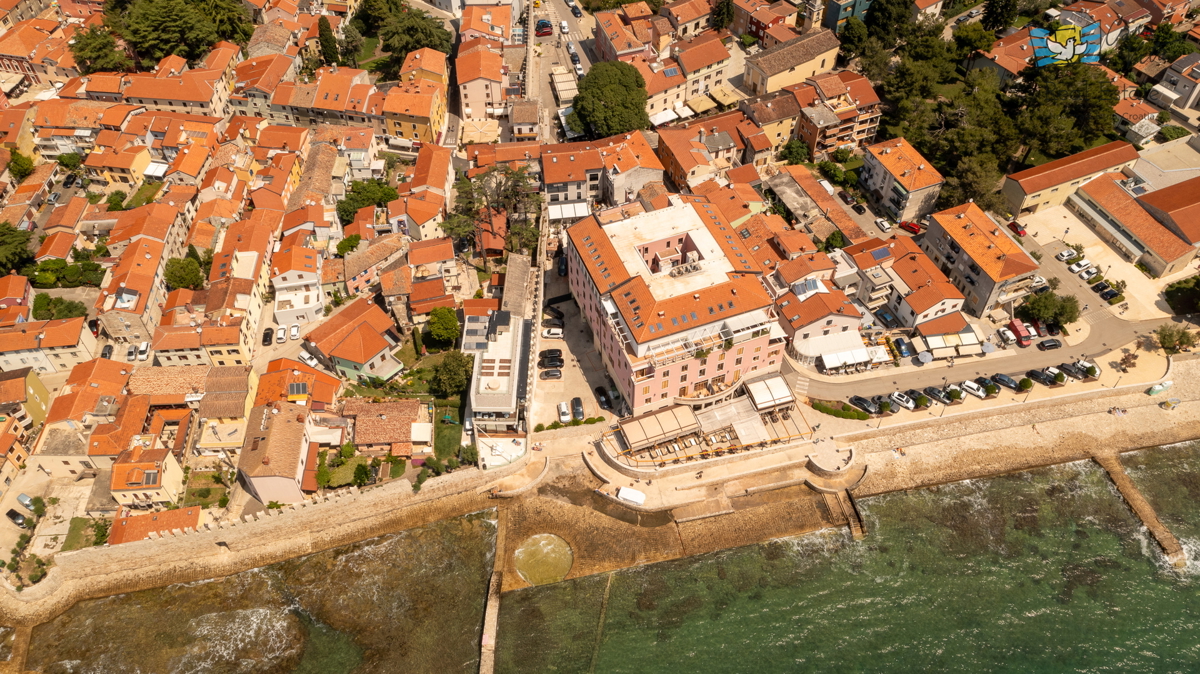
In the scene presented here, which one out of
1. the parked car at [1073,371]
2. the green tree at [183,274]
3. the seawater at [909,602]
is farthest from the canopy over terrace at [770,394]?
the green tree at [183,274]

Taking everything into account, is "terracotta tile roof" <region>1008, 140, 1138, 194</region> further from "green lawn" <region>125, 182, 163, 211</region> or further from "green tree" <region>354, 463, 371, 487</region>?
"green lawn" <region>125, 182, 163, 211</region>

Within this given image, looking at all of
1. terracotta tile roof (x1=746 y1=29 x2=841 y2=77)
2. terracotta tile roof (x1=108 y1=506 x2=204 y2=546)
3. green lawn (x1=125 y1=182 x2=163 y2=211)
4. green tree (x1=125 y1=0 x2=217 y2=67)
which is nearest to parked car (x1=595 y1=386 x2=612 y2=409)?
terracotta tile roof (x1=108 y1=506 x2=204 y2=546)

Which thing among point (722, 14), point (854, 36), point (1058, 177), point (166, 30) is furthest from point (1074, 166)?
point (166, 30)

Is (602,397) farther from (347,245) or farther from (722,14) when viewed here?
(722,14)

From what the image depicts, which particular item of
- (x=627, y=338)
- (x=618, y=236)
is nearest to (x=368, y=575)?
(x=627, y=338)

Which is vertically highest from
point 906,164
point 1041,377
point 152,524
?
point 906,164

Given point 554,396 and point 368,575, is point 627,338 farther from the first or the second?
point 368,575
